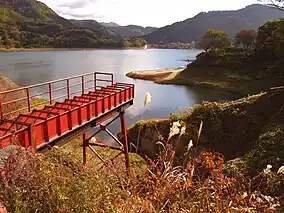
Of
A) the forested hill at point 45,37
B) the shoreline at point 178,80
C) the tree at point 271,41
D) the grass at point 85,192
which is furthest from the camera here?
the forested hill at point 45,37

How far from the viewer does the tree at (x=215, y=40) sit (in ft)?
229

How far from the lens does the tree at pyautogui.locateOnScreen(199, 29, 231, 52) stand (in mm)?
69688

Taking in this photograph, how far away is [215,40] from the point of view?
70.9 meters

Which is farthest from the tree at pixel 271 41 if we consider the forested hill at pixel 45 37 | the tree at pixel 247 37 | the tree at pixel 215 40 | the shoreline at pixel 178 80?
the forested hill at pixel 45 37

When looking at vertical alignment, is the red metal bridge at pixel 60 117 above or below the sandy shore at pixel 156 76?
above

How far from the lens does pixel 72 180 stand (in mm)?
3488

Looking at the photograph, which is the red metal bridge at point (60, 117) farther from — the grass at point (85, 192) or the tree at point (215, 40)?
the tree at point (215, 40)

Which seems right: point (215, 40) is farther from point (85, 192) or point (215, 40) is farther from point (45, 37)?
point (45, 37)

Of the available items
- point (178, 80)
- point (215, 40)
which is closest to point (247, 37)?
point (215, 40)

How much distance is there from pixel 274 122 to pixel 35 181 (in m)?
14.8

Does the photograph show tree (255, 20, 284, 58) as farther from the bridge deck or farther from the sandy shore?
the bridge deck

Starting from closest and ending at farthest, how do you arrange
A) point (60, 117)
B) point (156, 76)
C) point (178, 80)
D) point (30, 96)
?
point (60, 117) < point (30, 96) < point (178, 80) < point (156, 76)

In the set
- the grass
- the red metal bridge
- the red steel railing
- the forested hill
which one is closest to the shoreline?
the red steel railing

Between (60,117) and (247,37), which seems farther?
(247,37)
